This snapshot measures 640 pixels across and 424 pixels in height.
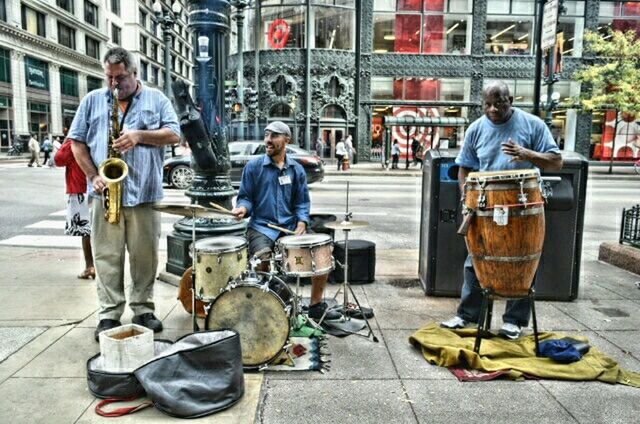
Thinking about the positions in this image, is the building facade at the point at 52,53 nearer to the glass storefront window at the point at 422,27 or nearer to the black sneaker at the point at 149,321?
the glass storefront window at the point at 422,27

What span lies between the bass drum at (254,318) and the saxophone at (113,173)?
3.78 feet

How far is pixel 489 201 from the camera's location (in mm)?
3709

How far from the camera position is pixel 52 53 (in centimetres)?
4256

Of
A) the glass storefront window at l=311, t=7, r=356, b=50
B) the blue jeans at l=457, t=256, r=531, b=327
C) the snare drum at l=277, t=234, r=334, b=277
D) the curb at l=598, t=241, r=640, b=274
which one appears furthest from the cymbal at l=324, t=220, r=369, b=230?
the glass storefront window at l=311, t=7, r=356, b=50

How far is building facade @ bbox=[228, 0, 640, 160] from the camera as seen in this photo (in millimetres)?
31562

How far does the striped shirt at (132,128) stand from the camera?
419 centimetres

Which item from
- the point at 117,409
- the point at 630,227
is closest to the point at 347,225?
the point at 117,409

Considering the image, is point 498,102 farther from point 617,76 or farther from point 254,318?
point 617,76

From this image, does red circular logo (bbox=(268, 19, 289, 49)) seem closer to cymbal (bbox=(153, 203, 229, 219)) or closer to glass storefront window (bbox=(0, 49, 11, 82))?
glass storefront window (bbox=(0, 49, 11, 82))

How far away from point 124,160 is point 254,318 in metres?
1.70

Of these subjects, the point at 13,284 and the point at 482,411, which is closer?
the point at 482,411

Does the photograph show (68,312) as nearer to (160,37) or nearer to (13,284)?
(13,284)

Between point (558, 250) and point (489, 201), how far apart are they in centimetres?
209

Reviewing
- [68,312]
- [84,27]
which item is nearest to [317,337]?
[68,312]
